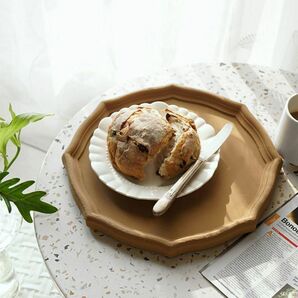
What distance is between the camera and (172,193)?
865mm

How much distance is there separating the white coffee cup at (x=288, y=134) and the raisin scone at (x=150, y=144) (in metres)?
0.16

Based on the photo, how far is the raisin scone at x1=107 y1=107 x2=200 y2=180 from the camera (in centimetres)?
88

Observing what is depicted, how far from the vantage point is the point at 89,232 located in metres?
0.89

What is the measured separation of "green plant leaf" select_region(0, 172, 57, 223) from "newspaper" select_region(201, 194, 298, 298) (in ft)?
0.93

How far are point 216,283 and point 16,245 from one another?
751 millimetres

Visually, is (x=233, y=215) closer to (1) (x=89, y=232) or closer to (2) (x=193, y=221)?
(2) (x=193, y=221)

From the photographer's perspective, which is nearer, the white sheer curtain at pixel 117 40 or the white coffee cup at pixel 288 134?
the white coffee cup at pixel 288 134

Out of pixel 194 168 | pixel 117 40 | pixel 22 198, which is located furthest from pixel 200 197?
pixel 117 40

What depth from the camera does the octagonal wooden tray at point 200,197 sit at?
858 millimetres

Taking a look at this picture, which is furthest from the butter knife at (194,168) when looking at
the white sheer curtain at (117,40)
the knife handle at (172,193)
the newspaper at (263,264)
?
the white sheer curtain at (117,40)

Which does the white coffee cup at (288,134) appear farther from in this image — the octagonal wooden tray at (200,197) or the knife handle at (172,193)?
the knife handle at (172,193)

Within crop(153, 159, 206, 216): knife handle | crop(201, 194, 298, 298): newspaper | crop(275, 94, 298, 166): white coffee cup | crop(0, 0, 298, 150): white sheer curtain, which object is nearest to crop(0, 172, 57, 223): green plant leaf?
crop(153, 159, 206, 216): knife handle

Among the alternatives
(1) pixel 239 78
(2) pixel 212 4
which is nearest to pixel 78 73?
(2) pixel 212 4

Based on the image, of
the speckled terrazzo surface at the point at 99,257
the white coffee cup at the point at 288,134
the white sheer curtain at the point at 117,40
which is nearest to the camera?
the speckled terrazzo surface at the point at 99,257
